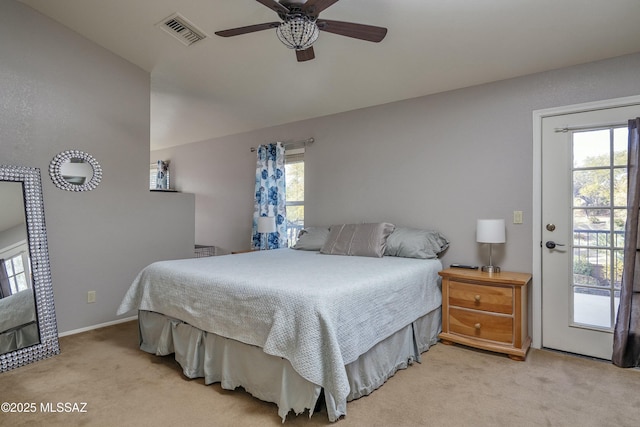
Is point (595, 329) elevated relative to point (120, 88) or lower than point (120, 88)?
lower

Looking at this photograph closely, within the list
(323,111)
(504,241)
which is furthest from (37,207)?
(504,241)

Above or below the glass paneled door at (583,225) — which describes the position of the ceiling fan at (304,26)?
above

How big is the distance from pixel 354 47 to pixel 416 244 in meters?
1.81

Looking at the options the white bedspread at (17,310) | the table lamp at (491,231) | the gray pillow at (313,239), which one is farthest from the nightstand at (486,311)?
the white bedspread at (17,310)

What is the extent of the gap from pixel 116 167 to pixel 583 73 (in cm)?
432

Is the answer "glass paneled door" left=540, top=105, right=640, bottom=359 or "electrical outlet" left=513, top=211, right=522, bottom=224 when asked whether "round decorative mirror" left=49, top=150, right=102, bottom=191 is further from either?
"glass paneled door" left=540, top=105, right=640, bottom=359

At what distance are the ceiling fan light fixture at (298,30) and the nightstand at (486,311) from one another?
2.06 metres

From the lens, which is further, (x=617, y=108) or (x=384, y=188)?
(x=384, y=188)

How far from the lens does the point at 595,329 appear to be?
257cm

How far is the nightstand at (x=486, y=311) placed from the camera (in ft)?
8.25

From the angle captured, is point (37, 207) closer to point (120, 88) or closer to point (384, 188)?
point (120, 88)

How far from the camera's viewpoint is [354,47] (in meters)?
2.85

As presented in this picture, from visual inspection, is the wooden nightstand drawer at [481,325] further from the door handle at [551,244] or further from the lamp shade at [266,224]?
the lamp shade at [266,224]

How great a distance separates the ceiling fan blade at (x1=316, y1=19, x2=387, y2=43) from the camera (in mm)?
1916
